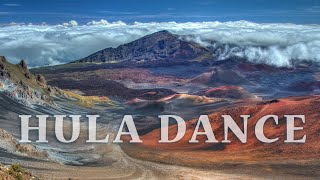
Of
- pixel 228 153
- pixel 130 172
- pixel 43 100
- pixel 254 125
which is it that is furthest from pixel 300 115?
pixel 43 100

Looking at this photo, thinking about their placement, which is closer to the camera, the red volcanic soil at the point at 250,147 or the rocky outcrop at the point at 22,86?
the red volcanic soil at the point at 250,147

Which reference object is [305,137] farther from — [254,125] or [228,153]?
[254,125]

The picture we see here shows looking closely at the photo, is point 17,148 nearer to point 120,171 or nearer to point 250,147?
point 120,171

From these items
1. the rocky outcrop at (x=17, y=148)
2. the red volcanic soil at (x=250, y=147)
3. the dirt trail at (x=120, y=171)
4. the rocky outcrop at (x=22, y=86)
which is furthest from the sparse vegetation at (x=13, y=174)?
the rocky outcrop at (x=22, y=86)

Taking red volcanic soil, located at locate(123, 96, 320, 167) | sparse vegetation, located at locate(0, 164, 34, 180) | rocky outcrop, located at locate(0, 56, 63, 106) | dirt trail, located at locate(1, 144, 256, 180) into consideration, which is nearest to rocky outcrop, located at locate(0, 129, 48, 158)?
dirt trail, located at locate(1, 144, 256, 180)

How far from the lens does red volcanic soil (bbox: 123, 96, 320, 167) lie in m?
65.4

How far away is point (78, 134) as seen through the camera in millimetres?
94062

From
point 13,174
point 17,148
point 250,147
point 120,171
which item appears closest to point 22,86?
point 17,148

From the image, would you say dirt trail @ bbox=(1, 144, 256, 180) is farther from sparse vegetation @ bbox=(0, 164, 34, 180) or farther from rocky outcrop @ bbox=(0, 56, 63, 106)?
rocky outcrop @ bbox=(0, 56, 63, 106)

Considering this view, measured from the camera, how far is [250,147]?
7519 centimetres

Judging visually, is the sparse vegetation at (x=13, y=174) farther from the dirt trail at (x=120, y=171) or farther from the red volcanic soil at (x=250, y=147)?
the red volcanic soil at (x=250, y=147)

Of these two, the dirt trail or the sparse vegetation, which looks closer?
the sparse vegetation

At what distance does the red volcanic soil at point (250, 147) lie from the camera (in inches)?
2576

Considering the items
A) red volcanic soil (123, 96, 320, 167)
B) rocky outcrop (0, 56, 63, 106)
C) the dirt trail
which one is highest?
rocky outcrop (0, 56, 63, 106)
